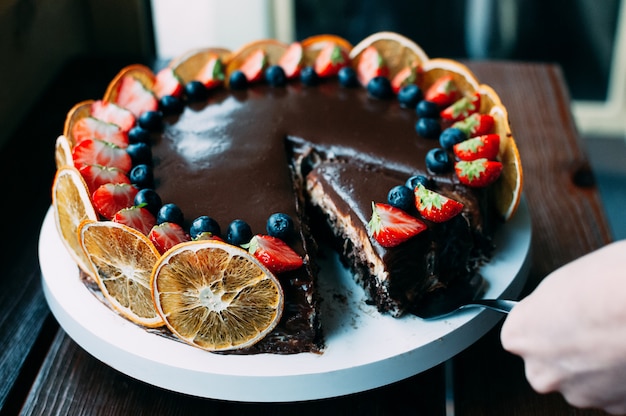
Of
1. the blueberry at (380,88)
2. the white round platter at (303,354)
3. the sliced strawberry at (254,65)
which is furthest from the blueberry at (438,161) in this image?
the sliced strawberry at (254,65)

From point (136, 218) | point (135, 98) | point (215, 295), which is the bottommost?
point (215, 295)

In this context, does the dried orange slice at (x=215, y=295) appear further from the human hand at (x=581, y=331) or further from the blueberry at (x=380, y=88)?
the blueberry at (x=380, y=88)

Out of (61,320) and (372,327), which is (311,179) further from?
(61,320)

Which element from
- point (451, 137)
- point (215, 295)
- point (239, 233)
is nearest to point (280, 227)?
point (239, 233)

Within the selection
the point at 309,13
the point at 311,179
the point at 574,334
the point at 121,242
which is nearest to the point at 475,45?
the point at 309,13

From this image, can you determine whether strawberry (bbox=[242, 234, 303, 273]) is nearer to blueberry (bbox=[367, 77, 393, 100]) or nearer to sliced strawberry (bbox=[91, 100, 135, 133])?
sliced strawberry (bbox=[91, 100, 135, 133])

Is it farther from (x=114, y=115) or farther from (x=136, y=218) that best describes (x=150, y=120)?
(x=136, y=218)

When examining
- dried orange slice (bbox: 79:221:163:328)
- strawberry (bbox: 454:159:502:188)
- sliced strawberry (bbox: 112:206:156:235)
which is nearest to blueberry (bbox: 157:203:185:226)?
sliced strawberry (bbox: 112:206:156:235)
